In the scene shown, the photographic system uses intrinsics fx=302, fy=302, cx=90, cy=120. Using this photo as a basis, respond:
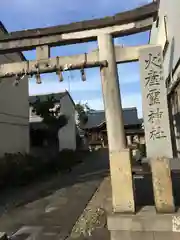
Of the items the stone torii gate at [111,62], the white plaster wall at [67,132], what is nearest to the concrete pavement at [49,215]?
the stone torii gate at [111,62]

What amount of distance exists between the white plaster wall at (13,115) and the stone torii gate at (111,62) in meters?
8.65

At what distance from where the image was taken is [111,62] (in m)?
6.40

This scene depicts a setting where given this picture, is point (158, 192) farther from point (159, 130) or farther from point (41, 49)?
point (41, 49)

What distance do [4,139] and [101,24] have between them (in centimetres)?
1056

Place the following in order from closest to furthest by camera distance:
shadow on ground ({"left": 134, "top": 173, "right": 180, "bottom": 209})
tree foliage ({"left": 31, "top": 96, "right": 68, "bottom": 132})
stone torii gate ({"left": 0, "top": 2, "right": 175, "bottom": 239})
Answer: stone torii gate ({"left": 0, "top": 2, "right": 175, "bottom": 239}) < shadow on ground ({"left": 134, "top": 173, "right": 180, "bottom": 209}) < tree foliage ({"left": 31, "top": 96, "right": 68, "bottom": 132})

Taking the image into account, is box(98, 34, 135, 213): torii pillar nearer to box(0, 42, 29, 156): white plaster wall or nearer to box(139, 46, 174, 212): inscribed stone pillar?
box(139, 46, 174, 212): inscribed stone pillar

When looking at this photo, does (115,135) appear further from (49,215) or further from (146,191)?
(146,191)

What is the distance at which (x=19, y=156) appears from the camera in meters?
14.9

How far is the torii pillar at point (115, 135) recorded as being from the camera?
5648 mm

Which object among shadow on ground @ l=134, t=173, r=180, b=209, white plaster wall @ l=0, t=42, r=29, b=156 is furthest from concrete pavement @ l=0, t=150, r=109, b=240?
white plaster wall @ l=0, t=42, r=29, b=156

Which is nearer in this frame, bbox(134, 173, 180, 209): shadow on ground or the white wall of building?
bbox(134, 173, 180, 209): shadow on ground

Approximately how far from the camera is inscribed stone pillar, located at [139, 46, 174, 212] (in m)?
5.41

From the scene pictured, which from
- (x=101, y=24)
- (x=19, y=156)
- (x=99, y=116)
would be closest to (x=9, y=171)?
(x=19, y=156)

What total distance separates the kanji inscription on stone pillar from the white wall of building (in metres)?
10.3
